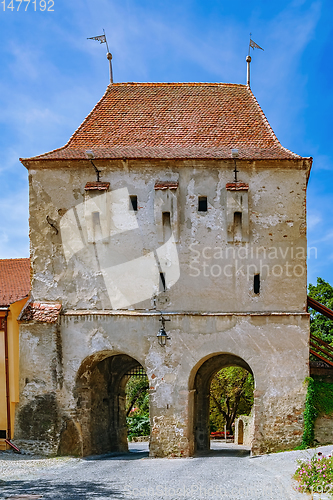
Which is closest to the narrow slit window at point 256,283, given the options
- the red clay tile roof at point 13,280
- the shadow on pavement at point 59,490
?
the red clay tile roof at point 13,280

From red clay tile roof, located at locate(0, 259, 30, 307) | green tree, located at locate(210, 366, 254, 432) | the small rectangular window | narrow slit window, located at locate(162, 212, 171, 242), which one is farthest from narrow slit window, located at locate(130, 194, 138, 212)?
green tree, located at locate(210, 366, 254, 432)

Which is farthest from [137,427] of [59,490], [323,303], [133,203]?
[59,490]

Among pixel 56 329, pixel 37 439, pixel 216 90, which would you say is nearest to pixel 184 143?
pixel 216 90

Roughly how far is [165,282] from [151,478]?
5.96 m

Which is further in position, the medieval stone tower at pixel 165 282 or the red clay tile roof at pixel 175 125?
the red clay tile roof at pixel 175 125

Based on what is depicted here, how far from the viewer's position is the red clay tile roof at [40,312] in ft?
51.9

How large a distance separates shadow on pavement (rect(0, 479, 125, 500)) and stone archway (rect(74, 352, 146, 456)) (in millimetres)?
4585

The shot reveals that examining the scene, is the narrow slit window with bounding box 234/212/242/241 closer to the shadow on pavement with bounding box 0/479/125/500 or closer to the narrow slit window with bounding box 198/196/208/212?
the narrow slit window with bounding box 198/196/208/212

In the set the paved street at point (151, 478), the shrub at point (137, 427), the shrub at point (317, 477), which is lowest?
the shrub at point (137, 427)

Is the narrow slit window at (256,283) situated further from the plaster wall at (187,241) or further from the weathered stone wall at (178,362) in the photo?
the weathered stone wall at (178,362)

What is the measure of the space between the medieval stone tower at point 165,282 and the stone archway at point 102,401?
0.11m

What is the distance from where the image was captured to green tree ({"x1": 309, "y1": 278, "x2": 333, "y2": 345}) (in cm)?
3178

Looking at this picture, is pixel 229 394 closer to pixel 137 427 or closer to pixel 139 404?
pixel 137 427

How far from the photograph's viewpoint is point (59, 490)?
10508 millimetres
